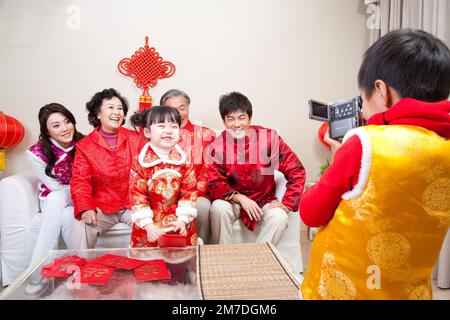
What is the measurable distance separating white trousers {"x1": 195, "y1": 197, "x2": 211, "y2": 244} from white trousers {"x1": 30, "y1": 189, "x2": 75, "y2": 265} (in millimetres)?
699

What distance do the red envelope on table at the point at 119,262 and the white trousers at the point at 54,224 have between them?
70 centimetres

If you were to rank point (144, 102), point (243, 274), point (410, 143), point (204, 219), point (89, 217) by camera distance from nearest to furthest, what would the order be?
point (410, 143), point (243, 274), point (89, 217), point (204, 219), point (144, 102)

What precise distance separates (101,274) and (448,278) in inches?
74.3

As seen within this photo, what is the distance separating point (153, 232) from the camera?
1.53m

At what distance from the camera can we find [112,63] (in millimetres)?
2852

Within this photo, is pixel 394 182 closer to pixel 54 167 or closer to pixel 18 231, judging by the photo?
pixel 54 167

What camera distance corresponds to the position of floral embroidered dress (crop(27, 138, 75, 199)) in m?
2.06

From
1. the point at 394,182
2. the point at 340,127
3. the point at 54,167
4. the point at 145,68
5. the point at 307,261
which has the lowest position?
the point at 307,261

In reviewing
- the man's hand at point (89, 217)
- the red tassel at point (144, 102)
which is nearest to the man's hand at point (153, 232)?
the man's hand at point (89, 217)

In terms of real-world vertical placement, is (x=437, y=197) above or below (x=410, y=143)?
below

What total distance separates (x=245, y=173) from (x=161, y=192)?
0.64m

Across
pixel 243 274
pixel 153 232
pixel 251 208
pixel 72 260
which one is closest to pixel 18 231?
pixel 72 260

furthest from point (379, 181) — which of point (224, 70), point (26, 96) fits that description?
point (26, 96)

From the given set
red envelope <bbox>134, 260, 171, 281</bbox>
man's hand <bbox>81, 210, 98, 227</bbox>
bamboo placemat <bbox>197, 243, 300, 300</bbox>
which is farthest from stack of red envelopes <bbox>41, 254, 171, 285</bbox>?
man's hand <bbox>81, 210, 98, 227</bbox>
